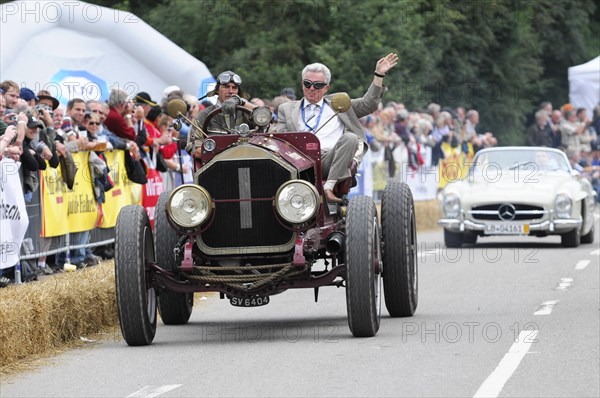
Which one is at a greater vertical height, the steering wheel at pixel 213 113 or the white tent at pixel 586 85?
the white tent at pixel 586 85

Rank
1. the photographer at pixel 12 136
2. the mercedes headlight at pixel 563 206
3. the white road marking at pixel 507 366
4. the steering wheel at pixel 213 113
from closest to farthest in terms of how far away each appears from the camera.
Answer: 1. the white road marking at pixel 507 366
2. the steering wheel at pixel 213 113
3. the photographer at pixel 12 136
4. the mercedes headlight at pixel 563 206

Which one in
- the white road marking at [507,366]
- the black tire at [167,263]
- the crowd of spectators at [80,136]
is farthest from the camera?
the crowd of spectators at [80,136]

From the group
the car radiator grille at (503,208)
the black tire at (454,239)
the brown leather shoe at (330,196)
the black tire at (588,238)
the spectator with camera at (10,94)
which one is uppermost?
the spectator with camera at (10,94)

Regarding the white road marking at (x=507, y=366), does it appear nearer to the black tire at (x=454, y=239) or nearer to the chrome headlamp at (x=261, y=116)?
the chrome headlamp at (x=261, y=116)

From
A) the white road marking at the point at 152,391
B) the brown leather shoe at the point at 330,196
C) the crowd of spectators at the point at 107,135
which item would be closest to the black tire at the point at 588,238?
the crowd of spectators at the point at 107,135

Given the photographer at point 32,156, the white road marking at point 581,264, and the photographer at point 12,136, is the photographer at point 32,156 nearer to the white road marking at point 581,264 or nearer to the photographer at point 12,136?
the photographer at point 12,136

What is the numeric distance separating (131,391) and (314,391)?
112 cm

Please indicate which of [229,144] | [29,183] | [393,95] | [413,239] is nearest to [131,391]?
[229,144]

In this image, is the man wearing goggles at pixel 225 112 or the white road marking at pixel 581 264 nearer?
the man wearing goggles at pixel 225 112

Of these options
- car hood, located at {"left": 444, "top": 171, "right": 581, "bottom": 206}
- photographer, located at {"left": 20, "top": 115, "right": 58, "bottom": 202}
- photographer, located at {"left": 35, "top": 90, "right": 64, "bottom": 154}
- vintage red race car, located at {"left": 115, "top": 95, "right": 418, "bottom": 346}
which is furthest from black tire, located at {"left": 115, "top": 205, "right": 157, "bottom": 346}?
car hood, located at {"left": 444, "top": 171, "right": 581, "bottom": 206}

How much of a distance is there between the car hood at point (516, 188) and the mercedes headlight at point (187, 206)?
10826mm

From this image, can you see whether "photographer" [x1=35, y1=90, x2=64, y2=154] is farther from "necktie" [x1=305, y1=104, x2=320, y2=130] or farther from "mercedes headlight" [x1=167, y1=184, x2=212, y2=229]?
"mercedes headlight" [x1=167, y1=184, x2=212, y2=229]

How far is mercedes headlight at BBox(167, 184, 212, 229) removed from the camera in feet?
40.3

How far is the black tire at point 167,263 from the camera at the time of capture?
13117 mm
